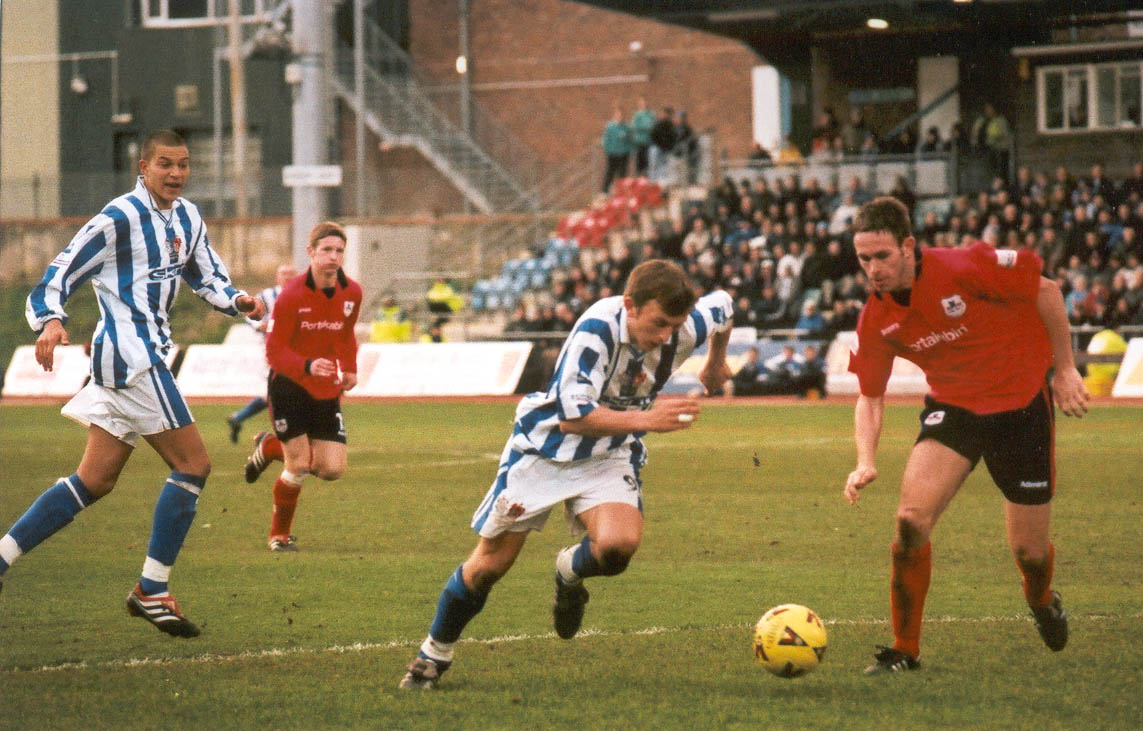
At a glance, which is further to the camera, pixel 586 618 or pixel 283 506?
pixel 283 506

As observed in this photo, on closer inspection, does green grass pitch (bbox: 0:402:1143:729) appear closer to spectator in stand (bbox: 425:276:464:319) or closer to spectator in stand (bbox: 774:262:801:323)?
spectator in stand (bbox: 774:262:801:323)

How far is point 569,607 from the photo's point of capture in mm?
6211

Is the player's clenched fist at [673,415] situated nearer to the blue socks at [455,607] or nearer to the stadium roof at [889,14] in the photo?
the blue socks at [455,607]

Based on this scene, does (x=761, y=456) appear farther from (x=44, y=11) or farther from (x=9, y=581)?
(x=44, y=11)

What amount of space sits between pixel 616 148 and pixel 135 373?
25191mm

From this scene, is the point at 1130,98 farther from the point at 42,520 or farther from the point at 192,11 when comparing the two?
the point at 42,520

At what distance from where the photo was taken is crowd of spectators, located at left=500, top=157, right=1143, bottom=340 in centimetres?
2366

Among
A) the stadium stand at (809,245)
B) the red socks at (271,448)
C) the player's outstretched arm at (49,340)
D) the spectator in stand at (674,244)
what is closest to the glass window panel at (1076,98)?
the stadium stand at (809,245)

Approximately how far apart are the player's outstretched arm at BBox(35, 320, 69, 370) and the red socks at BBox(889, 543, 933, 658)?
3.50 meters

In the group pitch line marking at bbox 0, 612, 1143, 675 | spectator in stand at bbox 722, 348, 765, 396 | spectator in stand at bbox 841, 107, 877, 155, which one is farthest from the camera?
spectator in stand at bbox 841, 107, 877, 155

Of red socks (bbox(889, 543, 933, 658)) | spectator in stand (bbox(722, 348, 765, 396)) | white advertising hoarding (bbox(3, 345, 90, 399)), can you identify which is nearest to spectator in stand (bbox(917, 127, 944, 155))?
spectator in stand (bbox(722, 348, 765, 396))

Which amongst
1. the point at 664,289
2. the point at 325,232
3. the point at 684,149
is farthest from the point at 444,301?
the point at 664,289

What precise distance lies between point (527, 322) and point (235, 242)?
12.5 m

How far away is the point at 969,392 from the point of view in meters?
6.12
